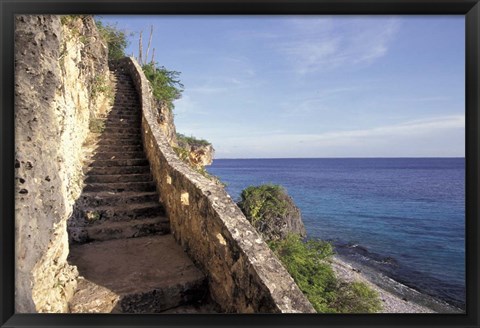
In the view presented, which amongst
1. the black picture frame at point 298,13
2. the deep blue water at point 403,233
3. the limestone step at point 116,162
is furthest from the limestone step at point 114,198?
the deep blue water at point 403,233

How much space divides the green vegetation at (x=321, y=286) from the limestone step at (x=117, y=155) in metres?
7.59

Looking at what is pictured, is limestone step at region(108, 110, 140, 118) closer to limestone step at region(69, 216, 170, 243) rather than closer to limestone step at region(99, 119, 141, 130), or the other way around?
limestone step at region(99, 119, 141, 130)

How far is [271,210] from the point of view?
19438 mm

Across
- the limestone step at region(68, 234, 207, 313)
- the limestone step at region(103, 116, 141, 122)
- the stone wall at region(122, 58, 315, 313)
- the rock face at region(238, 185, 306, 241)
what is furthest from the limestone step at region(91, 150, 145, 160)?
the rock face at region(238, 185, 306, 241)

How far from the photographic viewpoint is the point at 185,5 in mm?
2096

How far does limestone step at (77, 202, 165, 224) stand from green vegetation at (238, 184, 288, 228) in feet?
46.4

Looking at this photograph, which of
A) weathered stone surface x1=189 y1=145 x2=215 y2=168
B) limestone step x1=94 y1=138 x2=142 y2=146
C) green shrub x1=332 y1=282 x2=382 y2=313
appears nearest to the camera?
limestone step x1=94 y1=138 x2=142 y2=146

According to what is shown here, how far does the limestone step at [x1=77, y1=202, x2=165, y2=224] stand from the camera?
3.83 metres

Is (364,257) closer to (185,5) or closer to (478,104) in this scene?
(478,104)

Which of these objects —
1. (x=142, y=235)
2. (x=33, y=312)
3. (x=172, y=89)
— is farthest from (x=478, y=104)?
(x=172, y=89)

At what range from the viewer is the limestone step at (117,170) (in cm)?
497

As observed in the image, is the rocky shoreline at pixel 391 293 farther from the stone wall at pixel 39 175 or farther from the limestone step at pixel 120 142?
A: the stone wall at pixel 39 175

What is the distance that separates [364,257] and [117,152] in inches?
768

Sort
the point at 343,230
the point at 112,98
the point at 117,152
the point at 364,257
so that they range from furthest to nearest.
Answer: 1. the point at 343,230
2. the point at 364,257
3. the point at 112,98
4. the point at 117,152
